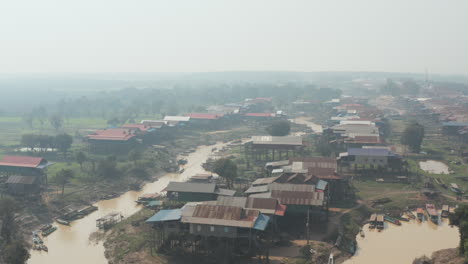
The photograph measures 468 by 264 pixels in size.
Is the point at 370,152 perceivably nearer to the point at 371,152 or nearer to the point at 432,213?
the point at 371,152

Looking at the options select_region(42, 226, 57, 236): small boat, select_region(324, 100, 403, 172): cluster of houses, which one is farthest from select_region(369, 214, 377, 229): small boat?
select_region(42, 226, 57, 236): small boat

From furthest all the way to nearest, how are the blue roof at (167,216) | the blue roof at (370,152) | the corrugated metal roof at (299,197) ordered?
1. the blue roof at (370,152)
2. the corrugated metal roof at (299,197)
3. the blue roof at (167,216)

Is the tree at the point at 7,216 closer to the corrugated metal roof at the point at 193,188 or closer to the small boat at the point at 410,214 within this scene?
the corrugated metal roof at the point at 193,188

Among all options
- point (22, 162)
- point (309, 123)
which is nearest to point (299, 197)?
point (22, 162)

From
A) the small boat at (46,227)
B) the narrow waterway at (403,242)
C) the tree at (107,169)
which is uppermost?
the tree at (107,169)

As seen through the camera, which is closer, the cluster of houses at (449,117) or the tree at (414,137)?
the tree at (414,137)

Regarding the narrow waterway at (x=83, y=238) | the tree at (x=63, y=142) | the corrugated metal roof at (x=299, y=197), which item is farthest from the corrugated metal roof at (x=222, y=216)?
the tree at (x=63, y=142)

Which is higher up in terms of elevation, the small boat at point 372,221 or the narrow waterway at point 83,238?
the small boat at point 372,221

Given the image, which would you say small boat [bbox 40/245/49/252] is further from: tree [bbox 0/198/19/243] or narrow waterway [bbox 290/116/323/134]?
narrow waterway [bbox 290/116/323/134]
